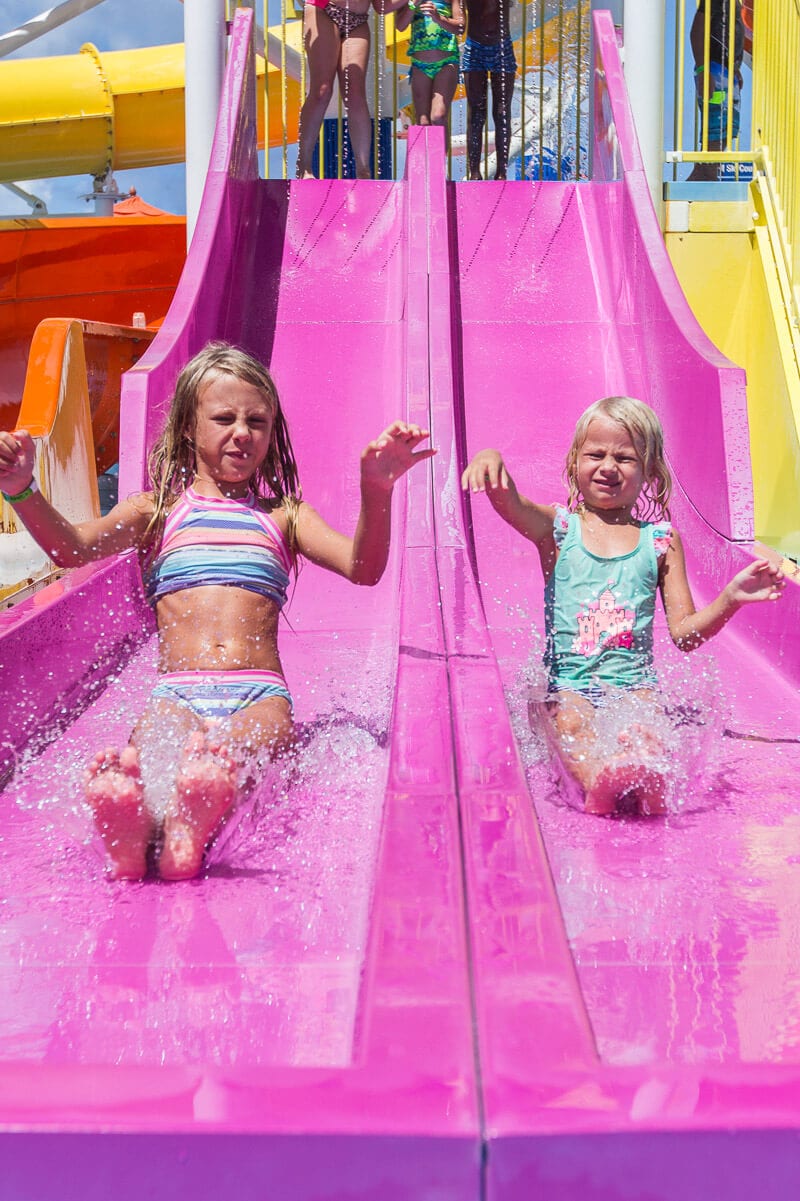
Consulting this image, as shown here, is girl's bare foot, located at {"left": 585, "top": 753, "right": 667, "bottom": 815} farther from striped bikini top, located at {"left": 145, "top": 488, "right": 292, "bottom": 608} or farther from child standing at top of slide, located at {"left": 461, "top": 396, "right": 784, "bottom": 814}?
striped bikini top, located at {"left": 145, "top": 488, "right": 292, "bottom": 608}

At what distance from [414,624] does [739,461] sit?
134 cm

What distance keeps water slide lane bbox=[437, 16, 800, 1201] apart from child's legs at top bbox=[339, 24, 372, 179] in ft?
3.72

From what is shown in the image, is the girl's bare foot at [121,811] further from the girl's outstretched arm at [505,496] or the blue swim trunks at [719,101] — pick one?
the blue swim trunks at [719,101]

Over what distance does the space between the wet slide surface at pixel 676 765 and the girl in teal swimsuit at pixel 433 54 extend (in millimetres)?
1214

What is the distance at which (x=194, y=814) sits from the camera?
1.86 meters

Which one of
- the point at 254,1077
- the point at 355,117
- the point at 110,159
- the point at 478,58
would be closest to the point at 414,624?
the point at 254,1077

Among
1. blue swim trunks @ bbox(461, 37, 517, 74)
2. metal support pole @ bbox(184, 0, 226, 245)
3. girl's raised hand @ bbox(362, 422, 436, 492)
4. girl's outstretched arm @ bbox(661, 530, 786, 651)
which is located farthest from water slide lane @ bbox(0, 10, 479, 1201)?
blue swim trunks @ bbox(461, 37, 517, 74)

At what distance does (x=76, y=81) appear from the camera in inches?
415

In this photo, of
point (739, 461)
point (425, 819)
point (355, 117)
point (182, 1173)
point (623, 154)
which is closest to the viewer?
point (182, 1173)

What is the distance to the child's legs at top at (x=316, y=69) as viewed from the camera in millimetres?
6164

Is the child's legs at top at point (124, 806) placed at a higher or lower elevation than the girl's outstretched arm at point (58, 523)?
lower

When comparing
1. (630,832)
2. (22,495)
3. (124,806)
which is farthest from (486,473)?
(124,806)

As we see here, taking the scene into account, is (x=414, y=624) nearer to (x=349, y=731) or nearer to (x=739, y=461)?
(x=349, y=731)

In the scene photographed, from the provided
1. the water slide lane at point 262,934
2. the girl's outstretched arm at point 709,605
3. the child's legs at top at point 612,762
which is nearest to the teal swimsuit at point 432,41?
the water slide lane at point 262,934
